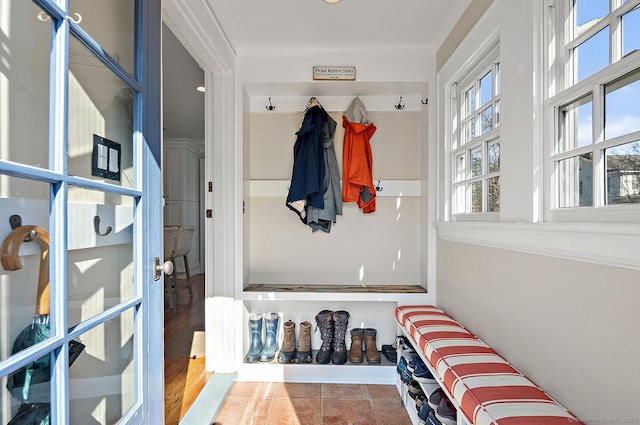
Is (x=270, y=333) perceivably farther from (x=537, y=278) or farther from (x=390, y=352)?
(x=537, y=278)

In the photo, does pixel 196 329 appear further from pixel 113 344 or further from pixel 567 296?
pixel 567 296

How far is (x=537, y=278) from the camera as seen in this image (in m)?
1.16

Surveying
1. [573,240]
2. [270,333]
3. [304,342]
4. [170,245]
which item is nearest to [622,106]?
[573,240]

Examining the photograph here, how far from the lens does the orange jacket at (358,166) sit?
2.41 meters

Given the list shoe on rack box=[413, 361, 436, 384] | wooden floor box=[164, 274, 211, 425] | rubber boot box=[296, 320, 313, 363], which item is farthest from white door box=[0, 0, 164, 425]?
rubber boot box=[296, 320, 313, 363]

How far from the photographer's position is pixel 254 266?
2566mm

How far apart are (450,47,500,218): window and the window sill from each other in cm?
25

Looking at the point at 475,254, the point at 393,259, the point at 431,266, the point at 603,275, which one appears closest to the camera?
the point at 603,275

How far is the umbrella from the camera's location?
663mm

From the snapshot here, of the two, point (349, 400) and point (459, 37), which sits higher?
point (459, 37)

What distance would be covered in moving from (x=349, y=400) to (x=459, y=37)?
6.92 ft

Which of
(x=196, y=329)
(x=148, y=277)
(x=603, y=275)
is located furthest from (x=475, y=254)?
(x=196, y=329)

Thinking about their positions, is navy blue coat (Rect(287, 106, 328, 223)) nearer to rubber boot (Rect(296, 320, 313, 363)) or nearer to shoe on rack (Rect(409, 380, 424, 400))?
rubber boot (Rect(296, 320, 313, 363))

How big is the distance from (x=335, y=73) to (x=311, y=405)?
2.02 m
